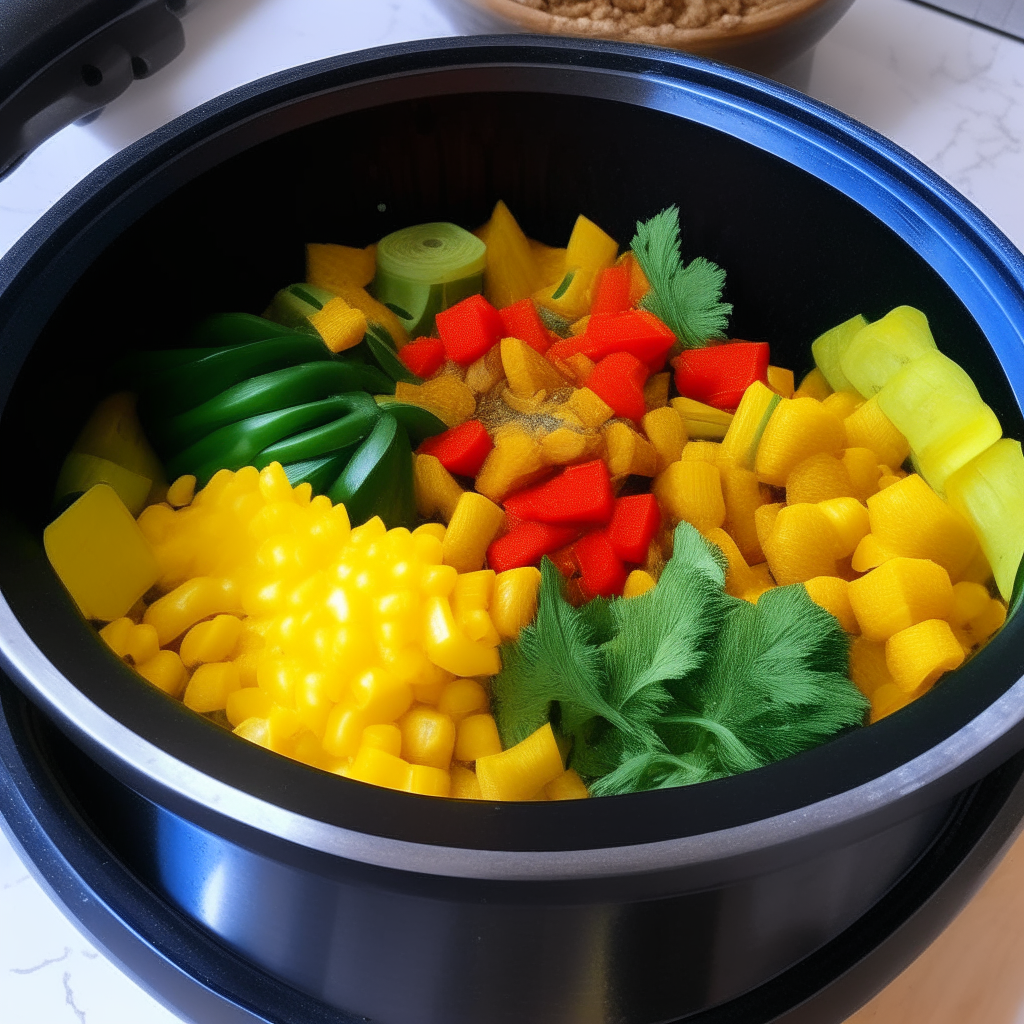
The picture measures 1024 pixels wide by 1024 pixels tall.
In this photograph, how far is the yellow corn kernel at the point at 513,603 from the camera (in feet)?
2.14

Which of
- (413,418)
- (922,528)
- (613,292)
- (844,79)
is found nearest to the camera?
(922,528)

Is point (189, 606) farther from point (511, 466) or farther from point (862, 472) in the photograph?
point (862, 472)

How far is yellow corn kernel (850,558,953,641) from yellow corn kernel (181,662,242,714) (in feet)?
1.30

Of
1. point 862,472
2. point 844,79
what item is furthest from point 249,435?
point 844,79

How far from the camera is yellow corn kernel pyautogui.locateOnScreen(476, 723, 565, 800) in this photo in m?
0.59

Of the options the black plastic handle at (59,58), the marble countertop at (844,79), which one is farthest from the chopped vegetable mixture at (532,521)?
the marble countertop at (844,79)

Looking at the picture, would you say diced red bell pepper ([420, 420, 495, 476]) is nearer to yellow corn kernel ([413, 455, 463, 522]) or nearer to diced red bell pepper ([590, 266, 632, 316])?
yellow corn kernel ([413, 455, 463, 522])

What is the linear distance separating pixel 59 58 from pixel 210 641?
416 millimetres

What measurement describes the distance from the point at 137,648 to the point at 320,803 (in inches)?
9.6

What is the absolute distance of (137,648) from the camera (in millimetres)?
633

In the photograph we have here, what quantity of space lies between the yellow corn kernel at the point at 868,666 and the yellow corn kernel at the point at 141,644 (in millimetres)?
435

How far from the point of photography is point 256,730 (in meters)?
0.60

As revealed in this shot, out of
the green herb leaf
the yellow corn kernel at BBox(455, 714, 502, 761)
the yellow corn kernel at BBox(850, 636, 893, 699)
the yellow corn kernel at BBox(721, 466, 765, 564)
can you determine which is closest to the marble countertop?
the green herb leaf

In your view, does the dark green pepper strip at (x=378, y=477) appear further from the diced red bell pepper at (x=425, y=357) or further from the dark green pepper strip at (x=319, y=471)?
the diced red bell pepper at (x=425, y=357)
